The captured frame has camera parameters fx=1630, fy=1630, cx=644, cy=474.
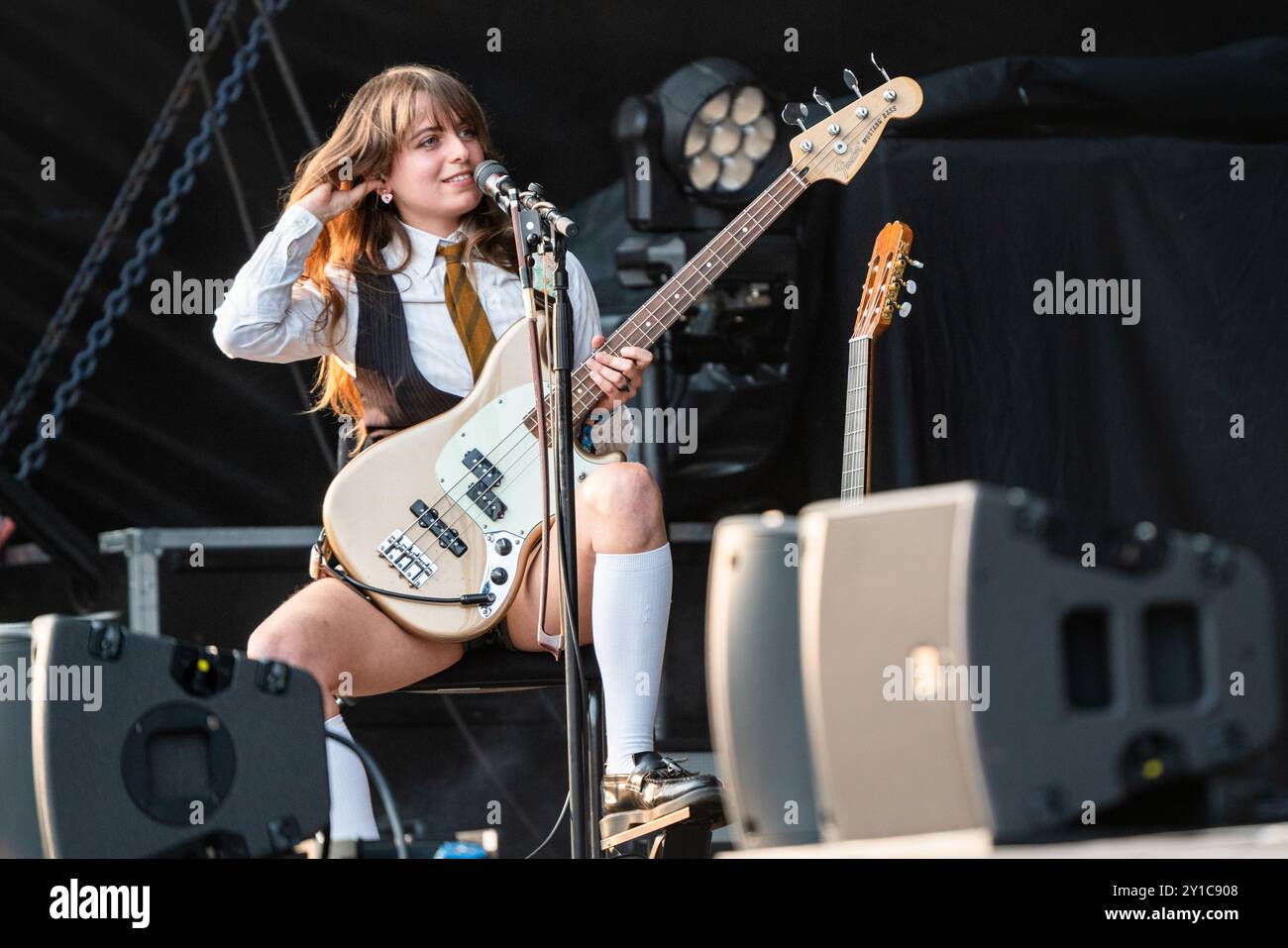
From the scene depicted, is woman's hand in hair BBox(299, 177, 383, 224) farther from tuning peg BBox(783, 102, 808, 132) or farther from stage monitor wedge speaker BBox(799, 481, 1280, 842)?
stage monitor wedge speaker BBox(799, 481, 1280, 842)

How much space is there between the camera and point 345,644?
2.61 metres

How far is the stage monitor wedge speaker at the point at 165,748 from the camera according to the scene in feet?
5.98

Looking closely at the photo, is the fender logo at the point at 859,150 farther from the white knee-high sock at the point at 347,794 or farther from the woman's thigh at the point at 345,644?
the white knee-high sock at the point at 347,794

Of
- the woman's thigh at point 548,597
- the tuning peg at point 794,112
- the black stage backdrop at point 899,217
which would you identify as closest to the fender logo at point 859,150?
the tuning peg at point 794,112

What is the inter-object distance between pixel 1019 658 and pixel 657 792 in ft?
3.47

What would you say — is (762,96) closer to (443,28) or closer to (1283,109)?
(443,28)

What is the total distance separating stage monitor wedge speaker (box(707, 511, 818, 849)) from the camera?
1.81 meters

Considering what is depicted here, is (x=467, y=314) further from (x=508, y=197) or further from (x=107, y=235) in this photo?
(x=107, y=235)

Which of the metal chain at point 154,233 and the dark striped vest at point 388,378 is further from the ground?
the metal chain at point 154,233

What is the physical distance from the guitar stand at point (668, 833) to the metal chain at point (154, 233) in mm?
1748
